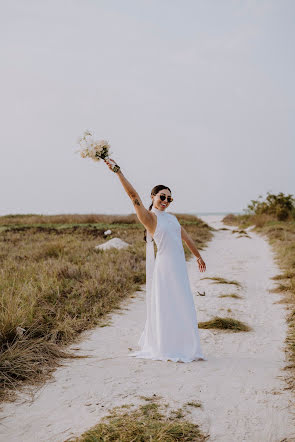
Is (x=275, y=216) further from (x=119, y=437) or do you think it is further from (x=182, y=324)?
(x=119, y=437)

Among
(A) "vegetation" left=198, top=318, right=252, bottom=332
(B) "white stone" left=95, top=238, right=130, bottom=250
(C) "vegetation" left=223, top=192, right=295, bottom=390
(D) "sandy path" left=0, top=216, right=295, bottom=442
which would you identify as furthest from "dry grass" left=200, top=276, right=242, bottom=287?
(B) "white stone" left=95, top=238, right=130, bottom=250

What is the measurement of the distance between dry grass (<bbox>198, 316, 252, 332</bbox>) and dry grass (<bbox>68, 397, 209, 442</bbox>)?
2.52m

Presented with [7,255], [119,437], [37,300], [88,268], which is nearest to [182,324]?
[119,437]

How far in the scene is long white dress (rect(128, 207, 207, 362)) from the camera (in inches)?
176

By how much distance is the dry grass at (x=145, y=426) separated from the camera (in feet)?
8.96

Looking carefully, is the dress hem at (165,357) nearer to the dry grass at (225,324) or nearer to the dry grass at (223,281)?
the dry grass at (225,324)

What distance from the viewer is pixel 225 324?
18.6ft

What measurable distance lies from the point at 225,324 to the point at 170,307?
1.52m

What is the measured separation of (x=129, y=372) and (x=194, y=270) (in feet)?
21.8

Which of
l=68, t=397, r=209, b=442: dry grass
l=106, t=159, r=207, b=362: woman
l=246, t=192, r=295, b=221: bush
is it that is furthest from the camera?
l=246, t=192, r=295, b=221: bush

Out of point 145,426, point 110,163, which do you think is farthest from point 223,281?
point 145,426

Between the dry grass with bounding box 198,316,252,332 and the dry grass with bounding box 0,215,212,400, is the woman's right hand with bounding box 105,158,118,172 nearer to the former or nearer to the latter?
the dry grass with bounding box 0,215,212,400

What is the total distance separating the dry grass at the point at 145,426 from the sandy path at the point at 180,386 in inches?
4.4

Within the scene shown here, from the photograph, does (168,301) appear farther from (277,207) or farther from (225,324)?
(277,207)
